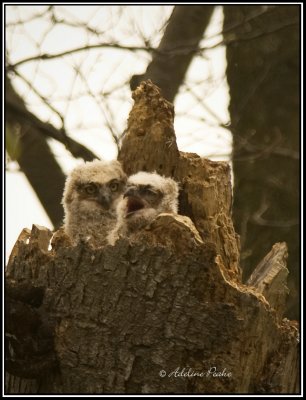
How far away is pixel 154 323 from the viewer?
12.4ft

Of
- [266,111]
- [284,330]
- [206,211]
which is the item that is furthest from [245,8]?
[284,330]

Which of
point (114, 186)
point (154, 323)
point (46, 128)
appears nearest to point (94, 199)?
point (114, 186)

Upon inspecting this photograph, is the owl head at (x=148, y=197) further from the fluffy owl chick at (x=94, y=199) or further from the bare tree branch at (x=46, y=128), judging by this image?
the bare tree branch at (x=46, y=128)

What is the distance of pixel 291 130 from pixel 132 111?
9.62 ft

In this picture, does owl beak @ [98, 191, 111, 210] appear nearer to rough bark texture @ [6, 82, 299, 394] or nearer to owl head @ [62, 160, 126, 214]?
owl head @ [62, 160, 126, 214]

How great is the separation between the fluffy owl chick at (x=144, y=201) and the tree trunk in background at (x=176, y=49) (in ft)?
5.20

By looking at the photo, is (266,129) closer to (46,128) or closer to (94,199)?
(46,128)

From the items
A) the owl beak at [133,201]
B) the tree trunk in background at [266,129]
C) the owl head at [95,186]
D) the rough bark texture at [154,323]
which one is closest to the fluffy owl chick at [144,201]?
the owl beak at [133,201]

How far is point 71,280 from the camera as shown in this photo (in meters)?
3.91

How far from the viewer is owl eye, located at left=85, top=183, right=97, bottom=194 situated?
18.9 ft

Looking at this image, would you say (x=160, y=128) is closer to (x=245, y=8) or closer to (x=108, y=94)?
(x=108, y=94)

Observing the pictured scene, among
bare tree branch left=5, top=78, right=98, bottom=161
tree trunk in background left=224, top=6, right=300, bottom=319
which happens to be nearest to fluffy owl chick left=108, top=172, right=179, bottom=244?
bare tree branch left=5, top=78, right=98, bottom=161

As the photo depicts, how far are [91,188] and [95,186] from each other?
0.18ft

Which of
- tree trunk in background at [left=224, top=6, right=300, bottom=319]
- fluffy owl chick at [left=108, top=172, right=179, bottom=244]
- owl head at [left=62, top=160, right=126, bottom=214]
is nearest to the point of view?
fluffy owl chick at [left=108, top=172, right=179, bottom=244]
